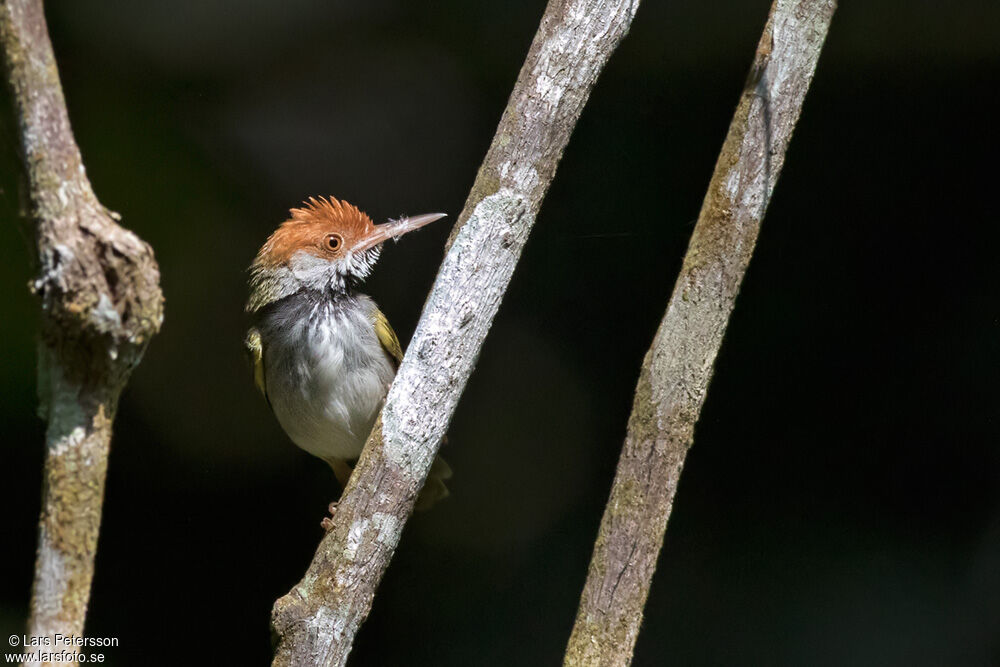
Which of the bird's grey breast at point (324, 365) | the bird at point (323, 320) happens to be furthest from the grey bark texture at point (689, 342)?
the bird's grey breast at point (324, 365)

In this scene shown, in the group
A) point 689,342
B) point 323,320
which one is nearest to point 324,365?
point 323,320

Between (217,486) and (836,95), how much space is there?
370cm

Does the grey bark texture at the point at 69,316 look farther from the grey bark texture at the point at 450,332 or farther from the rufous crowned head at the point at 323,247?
the rufous crowned head at the point at 323,247

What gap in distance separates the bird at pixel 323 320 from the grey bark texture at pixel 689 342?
126 cm

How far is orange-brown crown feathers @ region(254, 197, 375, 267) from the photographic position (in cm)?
385

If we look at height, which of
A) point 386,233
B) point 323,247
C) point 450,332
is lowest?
point 450,332

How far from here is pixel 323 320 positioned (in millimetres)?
3865

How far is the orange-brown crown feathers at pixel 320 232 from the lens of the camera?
12.6ft

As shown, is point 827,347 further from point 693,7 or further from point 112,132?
point 112,132

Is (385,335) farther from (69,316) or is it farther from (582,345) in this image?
(69,316)

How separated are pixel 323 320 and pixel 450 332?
4.26 feet

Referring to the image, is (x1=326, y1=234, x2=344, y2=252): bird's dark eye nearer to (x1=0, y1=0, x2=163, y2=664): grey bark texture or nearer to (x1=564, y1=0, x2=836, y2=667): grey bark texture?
(x1=564, y1=0, x2=836, y2=667): grey bark texture

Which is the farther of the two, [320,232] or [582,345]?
[582,345]

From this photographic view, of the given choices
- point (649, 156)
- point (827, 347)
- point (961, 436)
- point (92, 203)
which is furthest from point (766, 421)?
point (92, 203)
